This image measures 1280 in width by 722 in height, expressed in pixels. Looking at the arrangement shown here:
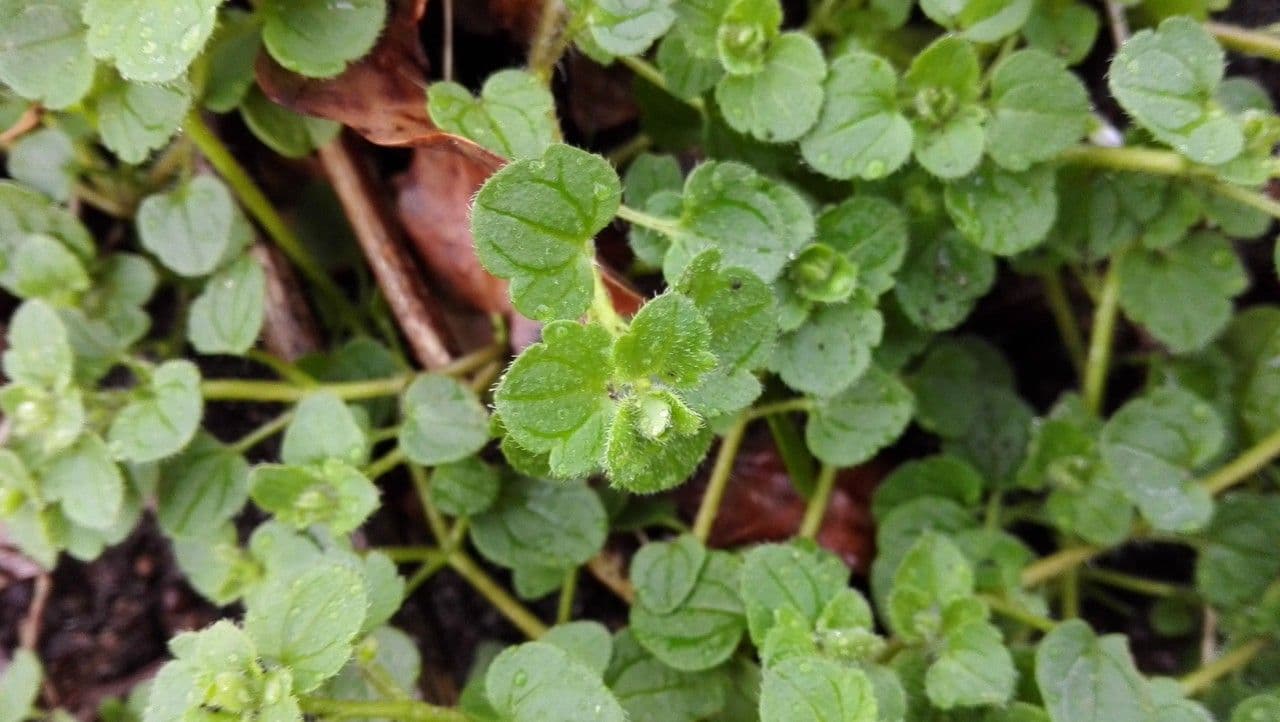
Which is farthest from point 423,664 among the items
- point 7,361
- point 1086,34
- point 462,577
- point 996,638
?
point 1086,34

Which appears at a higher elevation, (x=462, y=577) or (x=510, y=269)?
(x=510, y=269)

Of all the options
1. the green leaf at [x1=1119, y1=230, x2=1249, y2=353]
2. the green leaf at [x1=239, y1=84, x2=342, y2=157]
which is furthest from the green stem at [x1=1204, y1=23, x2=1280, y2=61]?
the green leaf at [x1=239, y1=84, x2=342, y2=157]

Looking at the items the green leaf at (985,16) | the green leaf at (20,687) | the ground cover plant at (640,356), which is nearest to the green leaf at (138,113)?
the ground cover plant at (640,356)

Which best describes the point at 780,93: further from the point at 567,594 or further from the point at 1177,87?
the point at 567,594

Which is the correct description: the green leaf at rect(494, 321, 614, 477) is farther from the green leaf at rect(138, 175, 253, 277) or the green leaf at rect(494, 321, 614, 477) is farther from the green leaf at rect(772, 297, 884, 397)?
the green leaf at rect(138, 175, 253, 277)

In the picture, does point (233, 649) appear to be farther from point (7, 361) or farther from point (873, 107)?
point (873, 107)

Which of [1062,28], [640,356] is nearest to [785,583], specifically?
[640,356]

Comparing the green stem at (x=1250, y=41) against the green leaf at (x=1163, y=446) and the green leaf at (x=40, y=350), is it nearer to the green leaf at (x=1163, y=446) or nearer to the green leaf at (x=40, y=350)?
the green leaf at (x=1163, y=446)
